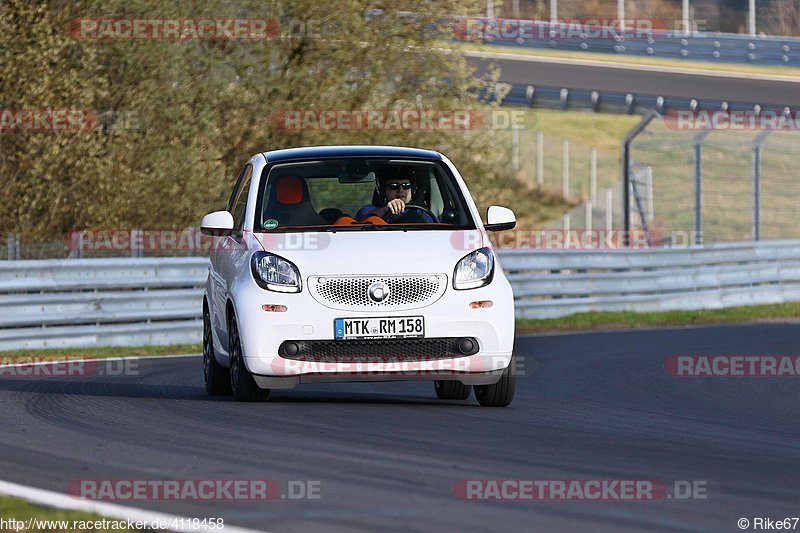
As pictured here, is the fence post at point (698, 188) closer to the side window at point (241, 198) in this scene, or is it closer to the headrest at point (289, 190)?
the side window at point (241, 198)

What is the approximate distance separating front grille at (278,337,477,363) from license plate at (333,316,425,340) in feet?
0.12

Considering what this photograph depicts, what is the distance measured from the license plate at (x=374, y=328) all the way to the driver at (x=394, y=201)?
3.61 ft

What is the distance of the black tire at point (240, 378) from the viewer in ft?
31.0

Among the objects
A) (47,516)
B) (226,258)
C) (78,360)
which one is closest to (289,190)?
(226,258)

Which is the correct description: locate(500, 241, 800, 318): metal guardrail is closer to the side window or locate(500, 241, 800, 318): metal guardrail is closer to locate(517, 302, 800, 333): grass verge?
locate(517, 302, 800, 333): grass verge

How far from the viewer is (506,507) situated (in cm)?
570

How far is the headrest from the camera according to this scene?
9.98m

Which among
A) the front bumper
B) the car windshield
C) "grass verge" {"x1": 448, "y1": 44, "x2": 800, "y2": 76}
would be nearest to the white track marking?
the car windshield

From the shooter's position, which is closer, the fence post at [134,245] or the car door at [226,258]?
the car door at [226,258]

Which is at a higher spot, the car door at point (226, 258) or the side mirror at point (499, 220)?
the side mirror at point (499, 220)

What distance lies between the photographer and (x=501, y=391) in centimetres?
964

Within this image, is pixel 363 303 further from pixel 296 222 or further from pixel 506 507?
pixel 506 507

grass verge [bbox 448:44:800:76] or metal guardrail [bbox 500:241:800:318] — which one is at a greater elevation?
metal guardrail [bbox 500:241:800:318]

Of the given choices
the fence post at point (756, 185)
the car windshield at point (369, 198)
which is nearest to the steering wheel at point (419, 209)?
the car windshield at point (369, 198)
